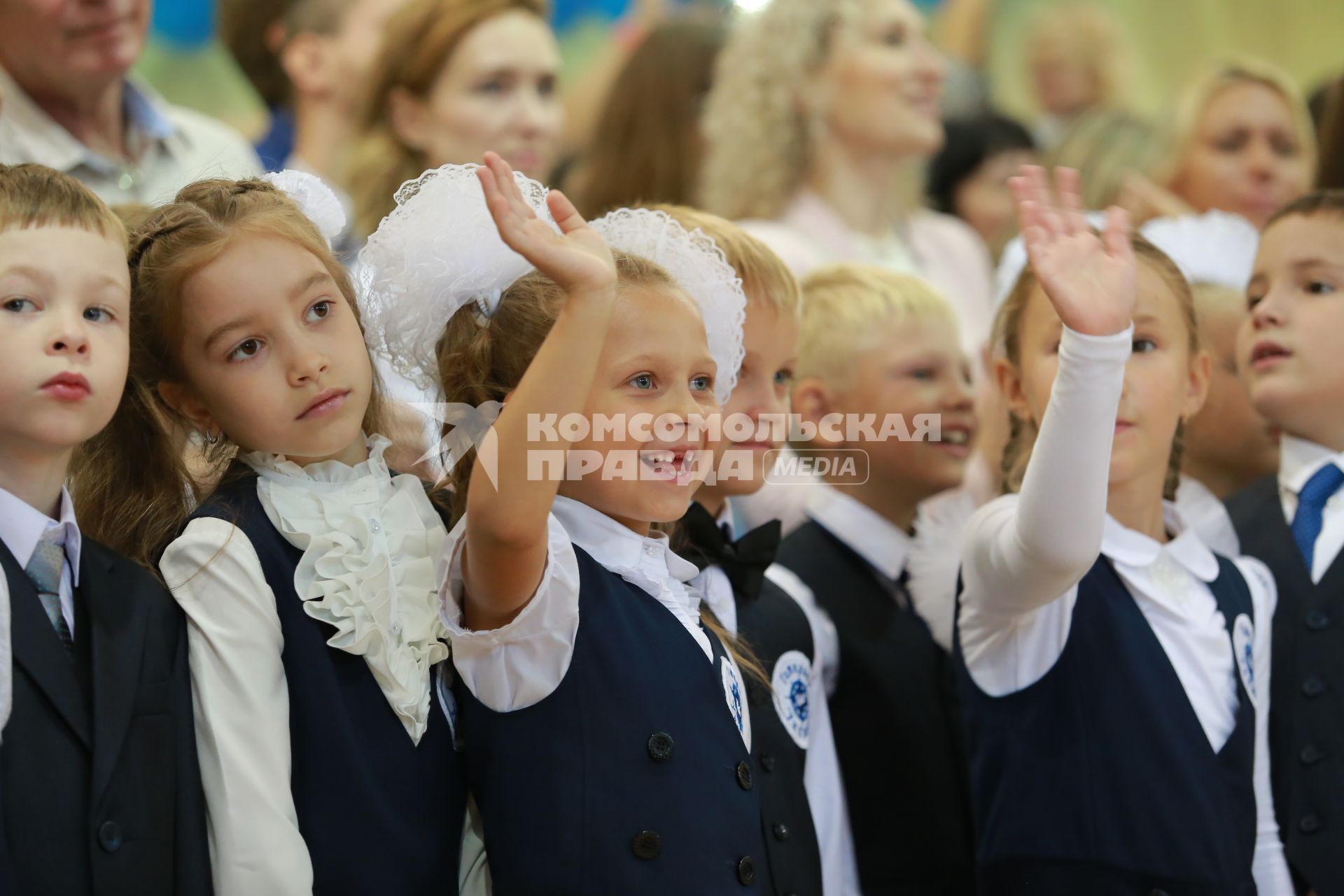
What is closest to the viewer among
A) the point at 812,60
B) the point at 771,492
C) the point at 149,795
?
the point at 149,795

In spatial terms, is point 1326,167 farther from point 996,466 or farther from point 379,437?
point 379,437

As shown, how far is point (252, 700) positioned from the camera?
5.40ft

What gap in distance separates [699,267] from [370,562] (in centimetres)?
61

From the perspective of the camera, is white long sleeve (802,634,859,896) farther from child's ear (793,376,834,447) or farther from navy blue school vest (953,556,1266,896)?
child's ear (793,376,834,447)

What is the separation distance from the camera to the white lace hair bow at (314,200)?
6.29 ft

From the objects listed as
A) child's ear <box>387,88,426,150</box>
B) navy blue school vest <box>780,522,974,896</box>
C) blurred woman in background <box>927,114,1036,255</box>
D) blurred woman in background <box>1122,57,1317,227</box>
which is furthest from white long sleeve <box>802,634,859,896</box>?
blurred woman in background <box>927,114,1036,255</box>

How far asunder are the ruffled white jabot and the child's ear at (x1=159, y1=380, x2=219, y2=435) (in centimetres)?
7

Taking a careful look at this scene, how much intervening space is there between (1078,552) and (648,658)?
58 centimetres

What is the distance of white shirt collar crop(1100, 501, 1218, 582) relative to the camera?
2.12 m

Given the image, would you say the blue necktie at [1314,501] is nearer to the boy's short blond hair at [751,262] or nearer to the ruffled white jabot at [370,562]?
the boy's short blond hair at [751,262]

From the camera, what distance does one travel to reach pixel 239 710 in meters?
1.65

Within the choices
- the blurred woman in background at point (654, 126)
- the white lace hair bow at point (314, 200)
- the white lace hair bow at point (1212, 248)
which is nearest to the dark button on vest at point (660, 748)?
the white lace hair bow at point (314, 200)

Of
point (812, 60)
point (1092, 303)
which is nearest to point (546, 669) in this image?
point (1092, 303)

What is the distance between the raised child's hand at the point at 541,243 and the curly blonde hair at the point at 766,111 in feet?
7.24
